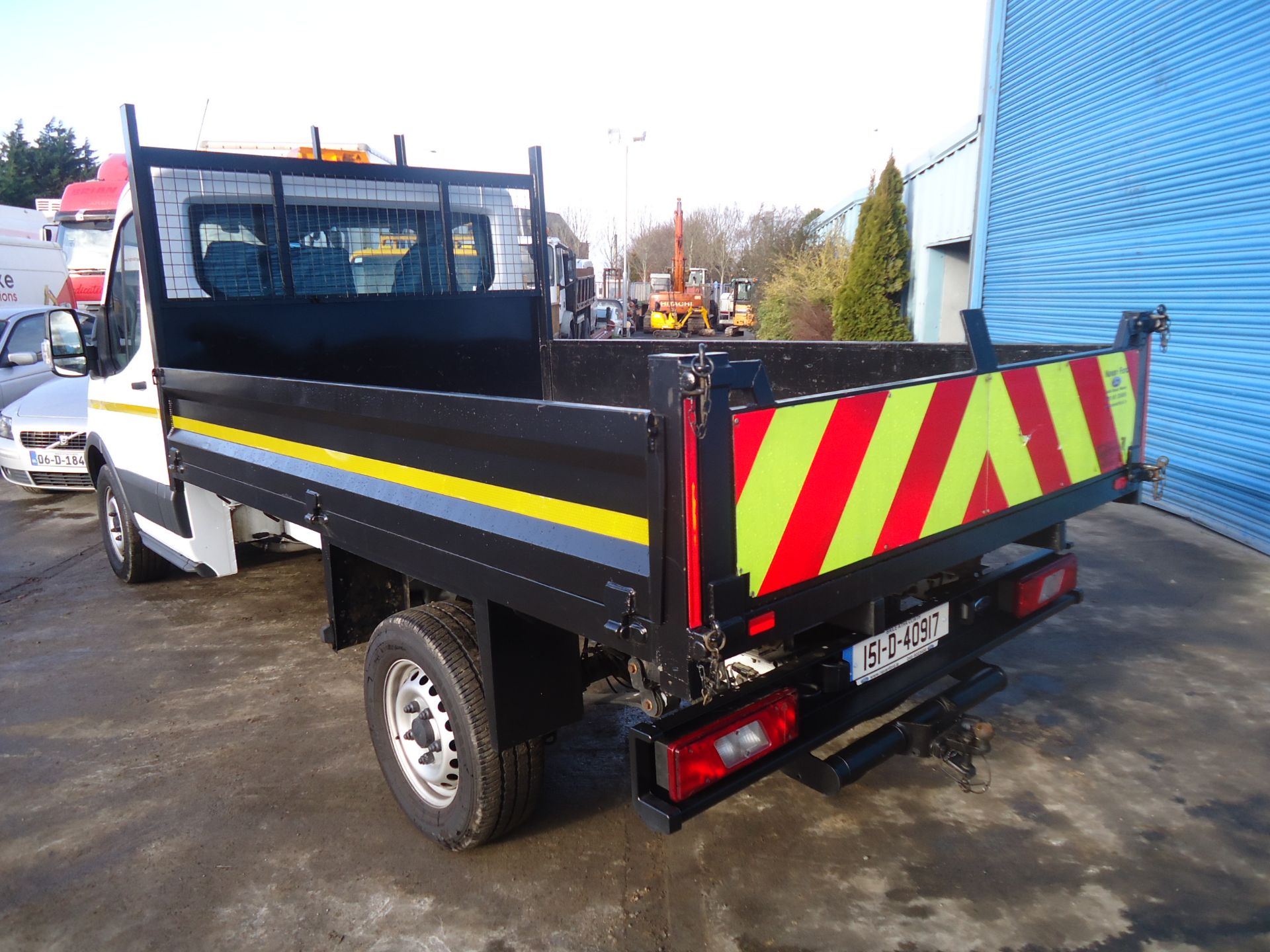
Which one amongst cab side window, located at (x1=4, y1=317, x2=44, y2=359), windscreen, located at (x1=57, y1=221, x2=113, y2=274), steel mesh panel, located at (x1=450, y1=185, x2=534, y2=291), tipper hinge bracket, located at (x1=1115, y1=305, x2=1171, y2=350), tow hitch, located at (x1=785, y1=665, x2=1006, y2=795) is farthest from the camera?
windscreen, located at (x1=57, y1=221, x2=113, y2=274)

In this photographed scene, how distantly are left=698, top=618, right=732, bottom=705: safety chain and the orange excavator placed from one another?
1180 inches

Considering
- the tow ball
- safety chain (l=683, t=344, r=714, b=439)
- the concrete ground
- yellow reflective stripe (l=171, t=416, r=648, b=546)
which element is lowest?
the concrete ground

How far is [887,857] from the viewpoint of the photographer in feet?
9.79

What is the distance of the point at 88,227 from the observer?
1673 cm

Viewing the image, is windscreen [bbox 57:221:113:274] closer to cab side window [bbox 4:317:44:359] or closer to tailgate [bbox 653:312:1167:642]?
cab side window [bbox 4:317:44:359]

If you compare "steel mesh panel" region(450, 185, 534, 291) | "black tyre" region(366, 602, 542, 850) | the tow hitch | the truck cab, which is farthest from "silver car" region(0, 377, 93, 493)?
the truck cab

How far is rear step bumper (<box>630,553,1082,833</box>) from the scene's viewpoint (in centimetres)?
224

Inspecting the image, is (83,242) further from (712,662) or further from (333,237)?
(712,662)

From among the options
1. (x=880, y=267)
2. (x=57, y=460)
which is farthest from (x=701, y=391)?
(x=880, y=267)

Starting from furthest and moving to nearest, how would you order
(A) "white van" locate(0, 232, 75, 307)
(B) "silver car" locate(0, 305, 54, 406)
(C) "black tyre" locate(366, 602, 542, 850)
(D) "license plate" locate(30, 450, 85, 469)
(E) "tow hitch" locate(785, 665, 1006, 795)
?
(A) "white van" locate(0, 232, 75, 307) < (B) "silver car" locate(0, 305, 54, 406) < (D) "license plate" locate(30, 450, 85, 469) < (C) "black tyre" locate(366, 602, 542, 850) < (E) "tow hitch" locate(785, 665, 1006, 795)

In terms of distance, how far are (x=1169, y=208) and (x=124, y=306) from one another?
25.0 ft

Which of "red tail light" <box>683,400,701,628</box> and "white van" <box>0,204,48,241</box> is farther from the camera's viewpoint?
"white van" <box>0,204,48,241</box>

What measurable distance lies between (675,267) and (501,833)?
3316 centimetres

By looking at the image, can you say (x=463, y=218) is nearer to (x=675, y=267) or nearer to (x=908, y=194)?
(x=908, y=194)
